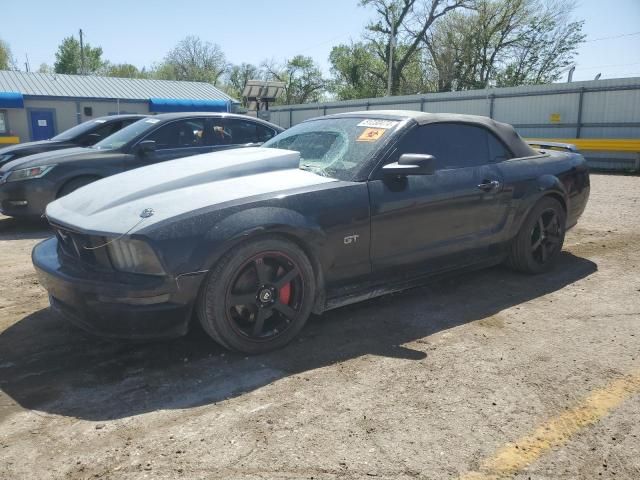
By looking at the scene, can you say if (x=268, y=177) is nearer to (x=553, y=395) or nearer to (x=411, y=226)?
(x=411, y=226)

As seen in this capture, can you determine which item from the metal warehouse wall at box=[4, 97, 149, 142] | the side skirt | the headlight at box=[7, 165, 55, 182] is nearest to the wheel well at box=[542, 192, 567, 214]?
the side skirt

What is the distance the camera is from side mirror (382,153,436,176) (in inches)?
138

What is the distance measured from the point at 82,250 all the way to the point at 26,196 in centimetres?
428

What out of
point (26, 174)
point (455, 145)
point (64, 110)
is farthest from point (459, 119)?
point (64, 110)

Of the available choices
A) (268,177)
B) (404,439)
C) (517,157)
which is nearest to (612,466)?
(404,439)

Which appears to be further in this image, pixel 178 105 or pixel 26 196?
pixel 178 105

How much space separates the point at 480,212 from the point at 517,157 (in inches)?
34.6

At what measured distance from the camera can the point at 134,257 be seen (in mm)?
2834

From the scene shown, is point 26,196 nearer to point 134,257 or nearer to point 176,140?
point 176,140

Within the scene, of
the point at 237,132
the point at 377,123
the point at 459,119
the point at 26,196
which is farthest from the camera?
the point at 237,132

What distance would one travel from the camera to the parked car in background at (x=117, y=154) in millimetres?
6613

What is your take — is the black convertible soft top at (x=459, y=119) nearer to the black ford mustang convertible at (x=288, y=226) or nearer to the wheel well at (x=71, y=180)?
the black ford mustang convertible at (x=288, y=226)

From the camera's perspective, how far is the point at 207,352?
3219 millimetres

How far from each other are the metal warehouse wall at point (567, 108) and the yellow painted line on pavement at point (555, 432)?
16.1 metres
